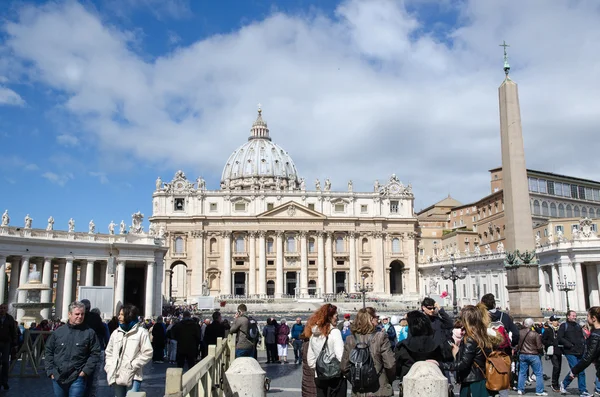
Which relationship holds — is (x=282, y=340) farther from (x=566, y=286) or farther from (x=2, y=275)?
(x=566, y=286)

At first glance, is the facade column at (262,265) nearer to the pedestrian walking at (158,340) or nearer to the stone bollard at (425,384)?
the pedestrian walking at (158,340)

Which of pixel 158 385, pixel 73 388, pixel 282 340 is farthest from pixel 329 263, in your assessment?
pixel 73 388

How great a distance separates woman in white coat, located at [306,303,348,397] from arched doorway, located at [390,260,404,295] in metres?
70.8

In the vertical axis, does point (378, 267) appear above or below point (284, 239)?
below

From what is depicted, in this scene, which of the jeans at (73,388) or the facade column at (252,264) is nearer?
the jeans at (73,388)

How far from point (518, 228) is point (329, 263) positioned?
56.4m

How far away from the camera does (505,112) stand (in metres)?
19.8

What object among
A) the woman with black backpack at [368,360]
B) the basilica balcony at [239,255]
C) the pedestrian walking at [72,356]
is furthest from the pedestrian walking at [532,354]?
the basilica balcony at [239,255]

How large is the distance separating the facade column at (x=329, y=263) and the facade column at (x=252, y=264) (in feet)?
28.9

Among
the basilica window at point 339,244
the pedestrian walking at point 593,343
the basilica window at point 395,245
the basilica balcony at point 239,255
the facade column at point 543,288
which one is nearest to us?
the pedestrian walking at point 593,343

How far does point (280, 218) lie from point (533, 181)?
94.7 feet

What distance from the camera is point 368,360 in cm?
630

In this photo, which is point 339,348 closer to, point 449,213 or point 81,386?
point 81,386

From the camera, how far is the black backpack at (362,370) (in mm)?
6246
